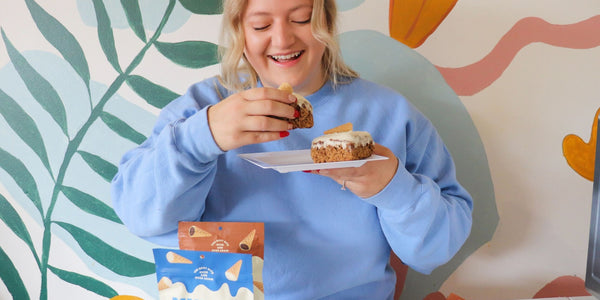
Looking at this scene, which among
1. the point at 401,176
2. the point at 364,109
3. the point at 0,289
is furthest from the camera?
the point at 0,289

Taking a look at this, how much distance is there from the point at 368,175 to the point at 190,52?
2.61 ft

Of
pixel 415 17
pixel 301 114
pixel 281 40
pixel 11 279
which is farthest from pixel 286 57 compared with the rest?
pixel 11 279

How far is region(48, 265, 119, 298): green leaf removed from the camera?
61.6 inches

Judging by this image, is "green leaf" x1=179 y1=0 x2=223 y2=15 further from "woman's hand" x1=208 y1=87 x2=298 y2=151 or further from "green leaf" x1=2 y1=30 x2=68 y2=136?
"woman's hand" x1=208 y1=87 x2=298 y2=151

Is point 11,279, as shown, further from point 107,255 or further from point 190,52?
point 190,52

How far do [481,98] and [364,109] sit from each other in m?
0.52

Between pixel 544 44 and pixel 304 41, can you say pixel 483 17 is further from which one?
pixel 304 41

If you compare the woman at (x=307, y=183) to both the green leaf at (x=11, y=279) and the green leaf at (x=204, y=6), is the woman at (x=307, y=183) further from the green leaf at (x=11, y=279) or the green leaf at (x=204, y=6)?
the green leaf at (x=11, y=279)

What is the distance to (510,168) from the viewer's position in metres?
1.56

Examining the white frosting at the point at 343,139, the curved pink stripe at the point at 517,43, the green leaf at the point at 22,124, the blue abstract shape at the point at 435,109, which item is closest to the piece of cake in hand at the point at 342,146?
the white frosting at the point at 343,139

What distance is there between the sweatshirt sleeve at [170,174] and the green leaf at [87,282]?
542 mm

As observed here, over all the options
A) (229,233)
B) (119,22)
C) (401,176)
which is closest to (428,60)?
(401,176)

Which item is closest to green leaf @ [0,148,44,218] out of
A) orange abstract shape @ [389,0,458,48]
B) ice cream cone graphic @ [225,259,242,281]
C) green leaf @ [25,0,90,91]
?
green leaf @ [25,0,90,91]

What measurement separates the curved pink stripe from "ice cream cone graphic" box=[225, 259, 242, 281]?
3.00ft
